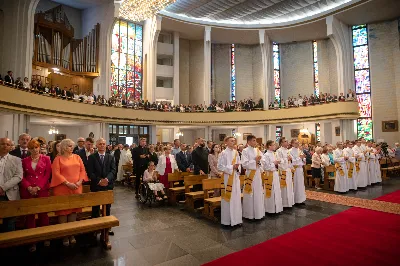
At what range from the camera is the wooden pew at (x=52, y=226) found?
10.7 ft

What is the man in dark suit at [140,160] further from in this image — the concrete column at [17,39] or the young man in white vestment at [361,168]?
the concrete column at [17,39]

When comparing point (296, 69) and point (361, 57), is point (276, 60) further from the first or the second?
point (361, 57)

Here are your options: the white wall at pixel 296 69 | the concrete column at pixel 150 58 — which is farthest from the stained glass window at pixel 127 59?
the white wall at pixel 296 69

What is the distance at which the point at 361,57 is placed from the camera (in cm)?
2025

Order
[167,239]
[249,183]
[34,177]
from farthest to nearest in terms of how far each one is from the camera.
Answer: [249,183]
[167,239]
[34,177]

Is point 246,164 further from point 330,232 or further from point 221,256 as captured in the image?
point 221,256

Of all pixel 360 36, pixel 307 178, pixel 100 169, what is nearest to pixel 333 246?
pixel 100 169

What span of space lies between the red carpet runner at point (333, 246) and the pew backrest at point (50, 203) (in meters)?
2.05

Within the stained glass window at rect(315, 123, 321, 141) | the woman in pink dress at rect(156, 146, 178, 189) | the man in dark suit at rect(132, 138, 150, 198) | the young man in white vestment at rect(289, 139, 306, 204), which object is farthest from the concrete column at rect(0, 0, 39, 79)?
the stained glass window at rect(315, 123, 321, 141)

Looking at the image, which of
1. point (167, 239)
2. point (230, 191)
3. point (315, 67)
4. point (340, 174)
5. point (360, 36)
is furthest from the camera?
point (315, 67)

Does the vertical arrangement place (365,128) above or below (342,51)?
below

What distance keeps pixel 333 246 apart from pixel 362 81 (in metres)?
20.2

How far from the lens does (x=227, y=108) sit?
20422 millimetres

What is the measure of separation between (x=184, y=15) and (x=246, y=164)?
1870 cm
